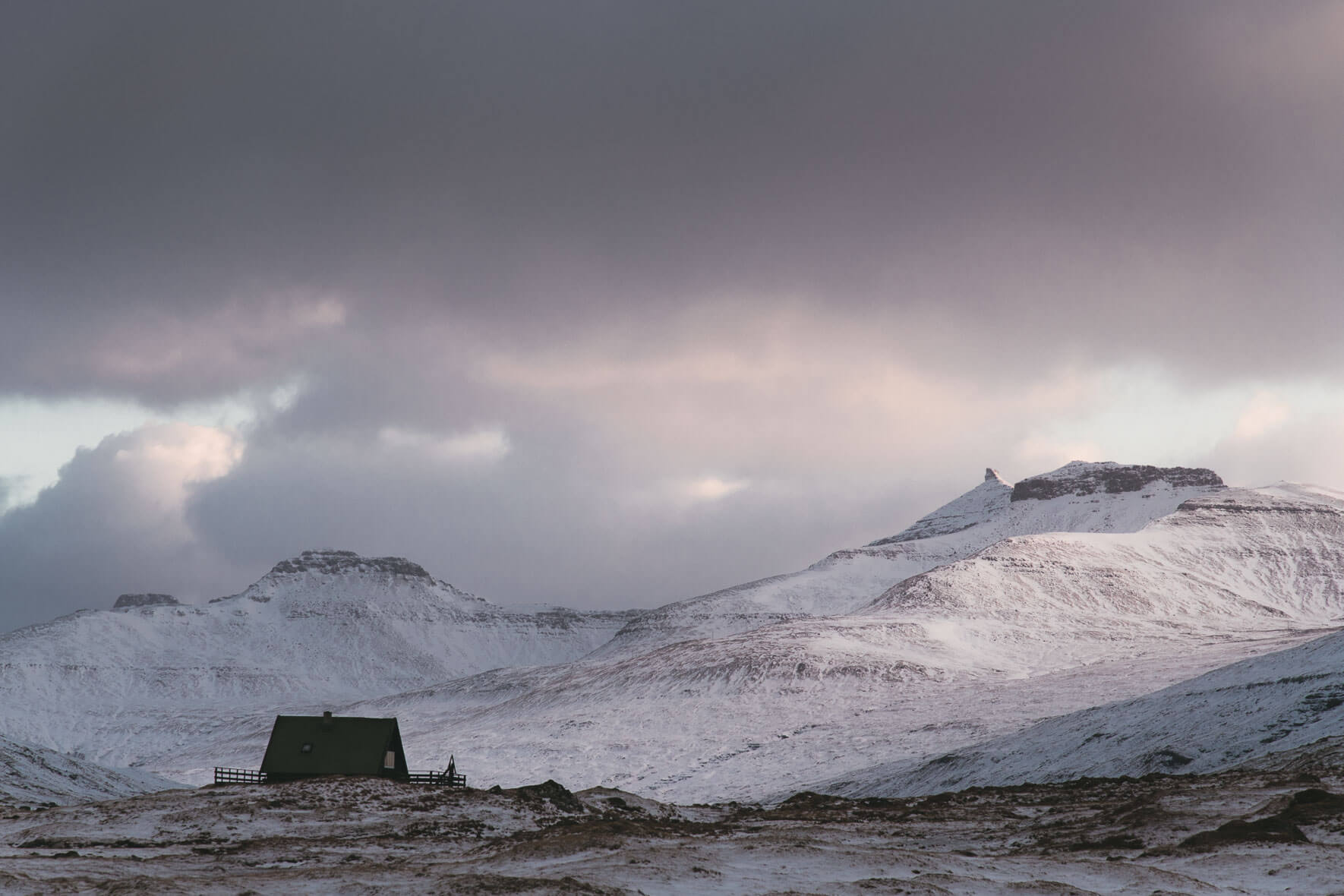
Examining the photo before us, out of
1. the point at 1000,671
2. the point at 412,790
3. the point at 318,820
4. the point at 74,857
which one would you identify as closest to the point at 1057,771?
the point at 412,790

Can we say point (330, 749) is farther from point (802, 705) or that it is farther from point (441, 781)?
point (802, 705)

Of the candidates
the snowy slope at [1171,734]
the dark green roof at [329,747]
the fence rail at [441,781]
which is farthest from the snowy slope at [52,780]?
the snowy slope at [1171,734]

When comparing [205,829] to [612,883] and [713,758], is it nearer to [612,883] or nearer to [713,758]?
[612,883]

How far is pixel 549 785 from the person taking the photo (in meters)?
53.0

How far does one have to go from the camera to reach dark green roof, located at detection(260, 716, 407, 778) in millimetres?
61781

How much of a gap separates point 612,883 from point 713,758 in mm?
100681

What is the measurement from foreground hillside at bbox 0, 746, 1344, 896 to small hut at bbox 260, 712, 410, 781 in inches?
293

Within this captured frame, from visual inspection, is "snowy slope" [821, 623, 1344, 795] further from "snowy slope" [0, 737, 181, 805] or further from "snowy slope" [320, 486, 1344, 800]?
"snowy slope" [0, 737, 181, 805]

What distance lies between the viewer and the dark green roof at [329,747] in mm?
61781

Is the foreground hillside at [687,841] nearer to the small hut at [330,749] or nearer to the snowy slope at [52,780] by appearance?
the small hut at [330,749]

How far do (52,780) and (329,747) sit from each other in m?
19.8

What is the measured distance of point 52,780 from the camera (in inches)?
2736

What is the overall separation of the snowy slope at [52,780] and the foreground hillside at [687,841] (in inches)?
585

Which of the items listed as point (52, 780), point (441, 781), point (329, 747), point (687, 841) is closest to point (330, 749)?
point (329, 747)
